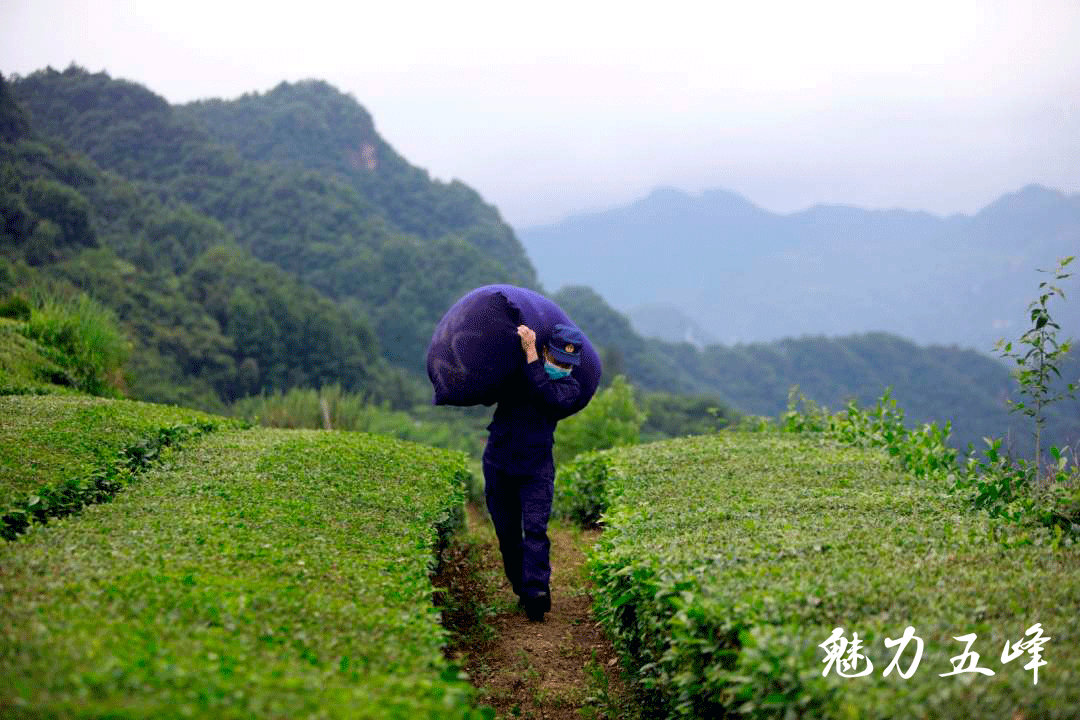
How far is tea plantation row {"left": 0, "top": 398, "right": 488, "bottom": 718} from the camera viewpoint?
349 centimetres

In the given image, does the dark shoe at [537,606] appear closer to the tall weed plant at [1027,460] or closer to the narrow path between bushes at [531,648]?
the narrow path between bushes at [531,648]

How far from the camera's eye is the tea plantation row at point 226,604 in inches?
137

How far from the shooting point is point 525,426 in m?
7.43

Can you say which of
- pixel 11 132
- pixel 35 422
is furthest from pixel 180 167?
pixel 35 422

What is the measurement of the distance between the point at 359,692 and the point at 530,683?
2.95 metres

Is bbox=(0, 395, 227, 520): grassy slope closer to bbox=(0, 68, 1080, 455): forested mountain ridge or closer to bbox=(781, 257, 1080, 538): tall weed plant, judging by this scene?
bbox=(781, 257, 1080, 538): tall weed plant

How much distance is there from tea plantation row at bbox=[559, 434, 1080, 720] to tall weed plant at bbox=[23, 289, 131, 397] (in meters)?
9.10

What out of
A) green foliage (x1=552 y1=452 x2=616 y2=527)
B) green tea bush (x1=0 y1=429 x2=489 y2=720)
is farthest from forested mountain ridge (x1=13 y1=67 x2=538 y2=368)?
green tea bush (x1=0 y1=429 x2=489 y2=720)

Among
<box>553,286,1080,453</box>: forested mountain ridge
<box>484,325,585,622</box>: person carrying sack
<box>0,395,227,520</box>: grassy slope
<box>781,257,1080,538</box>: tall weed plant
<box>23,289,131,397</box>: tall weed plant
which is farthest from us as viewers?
<box>553,286,1080,453</box>: forested mountain ridge

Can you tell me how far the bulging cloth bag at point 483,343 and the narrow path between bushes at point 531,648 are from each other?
1627 millimetres

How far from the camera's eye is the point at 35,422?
26.5ft

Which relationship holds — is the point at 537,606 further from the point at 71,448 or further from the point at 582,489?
the point at 582,489

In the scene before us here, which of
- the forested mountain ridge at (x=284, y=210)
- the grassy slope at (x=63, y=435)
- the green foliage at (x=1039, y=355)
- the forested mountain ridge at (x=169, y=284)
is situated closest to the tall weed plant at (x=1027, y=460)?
the green foliage at (x=1039, y=355)

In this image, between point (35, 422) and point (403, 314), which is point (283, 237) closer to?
point (403, 314)
